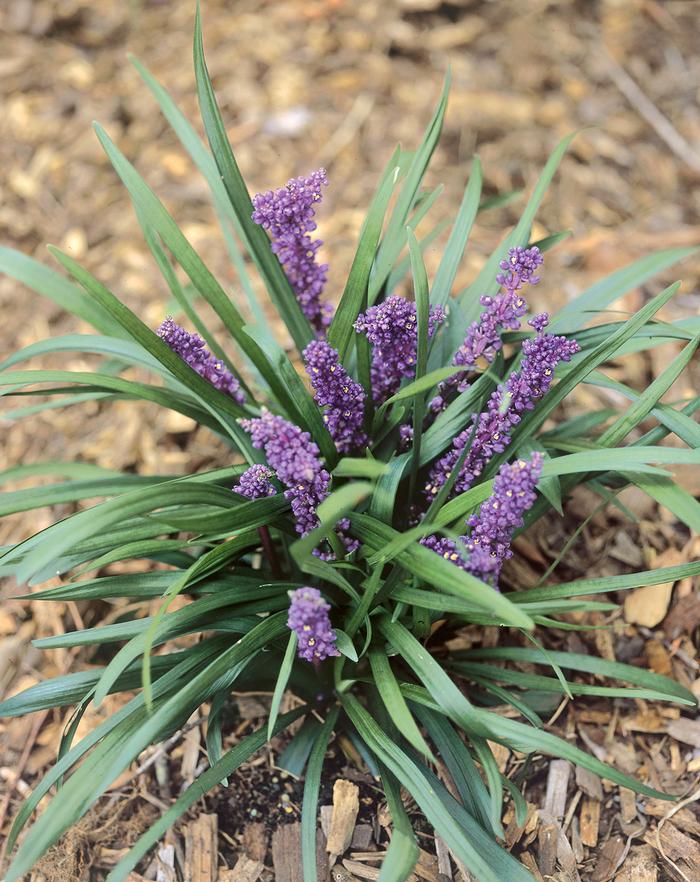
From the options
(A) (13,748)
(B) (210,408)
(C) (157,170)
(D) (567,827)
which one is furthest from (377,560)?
(C) (157,170)

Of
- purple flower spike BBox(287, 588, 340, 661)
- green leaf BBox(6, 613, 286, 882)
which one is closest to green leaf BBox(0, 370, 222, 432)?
green leaf BBox(6, 613, 286, 882)

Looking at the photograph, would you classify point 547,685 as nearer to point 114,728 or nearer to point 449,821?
point 449,821

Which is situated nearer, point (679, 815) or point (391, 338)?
point (391, 338)

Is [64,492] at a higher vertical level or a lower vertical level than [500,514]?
higher

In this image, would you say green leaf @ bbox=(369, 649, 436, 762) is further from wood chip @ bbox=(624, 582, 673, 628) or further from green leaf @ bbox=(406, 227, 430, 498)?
wood chip @ bbox=(624, 582, 673, 628)

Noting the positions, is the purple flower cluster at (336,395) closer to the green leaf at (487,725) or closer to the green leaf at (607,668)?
the green leaf at (487,725)

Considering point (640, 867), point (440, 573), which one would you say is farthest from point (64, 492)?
point (640, 867)

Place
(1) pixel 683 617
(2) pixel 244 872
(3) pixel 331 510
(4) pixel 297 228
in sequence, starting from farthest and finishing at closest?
(1) pixel 683 617, (2) pixel 244 872, (4) pixel 297 228, (3) pixel 331 510

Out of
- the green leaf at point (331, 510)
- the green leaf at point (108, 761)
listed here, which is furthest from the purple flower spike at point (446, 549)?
the green leaf at point (108, 761)
